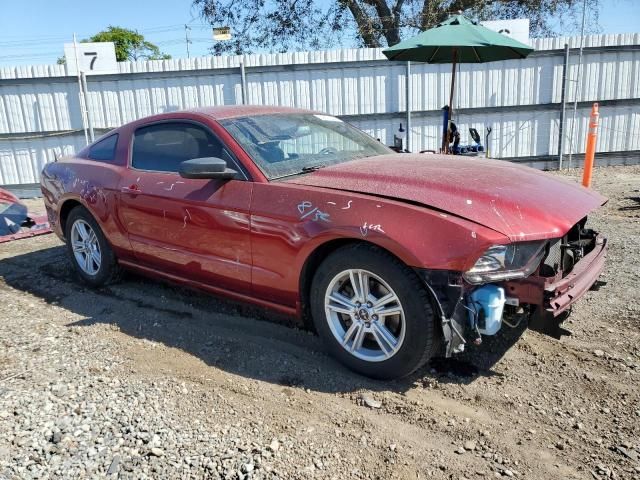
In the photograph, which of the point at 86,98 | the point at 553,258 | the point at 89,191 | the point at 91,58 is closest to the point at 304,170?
the point at 553,258

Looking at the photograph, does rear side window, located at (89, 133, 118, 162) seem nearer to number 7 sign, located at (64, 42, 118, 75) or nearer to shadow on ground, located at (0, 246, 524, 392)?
shadow on ground, located at (0, 246, 524, 392)

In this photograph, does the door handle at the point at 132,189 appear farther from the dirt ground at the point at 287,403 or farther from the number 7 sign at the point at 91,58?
the number 7 sign at the point at 91,58

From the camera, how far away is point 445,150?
26.1 feet

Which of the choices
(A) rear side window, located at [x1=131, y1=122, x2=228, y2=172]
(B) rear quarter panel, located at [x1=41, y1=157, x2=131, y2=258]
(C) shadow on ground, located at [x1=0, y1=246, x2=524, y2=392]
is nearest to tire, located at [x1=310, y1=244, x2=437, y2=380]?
(C) shadow on ground, located at [x1=0, y1=246, x2=524, y2=392]

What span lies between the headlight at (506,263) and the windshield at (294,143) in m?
1.42

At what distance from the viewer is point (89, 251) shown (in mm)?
5043

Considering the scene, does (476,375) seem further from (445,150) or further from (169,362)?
(445,150)

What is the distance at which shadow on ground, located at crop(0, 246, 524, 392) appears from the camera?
10.6 feet

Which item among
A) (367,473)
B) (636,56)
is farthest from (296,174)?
A: (636,56)

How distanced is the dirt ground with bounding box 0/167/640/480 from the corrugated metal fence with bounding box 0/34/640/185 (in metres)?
7.90

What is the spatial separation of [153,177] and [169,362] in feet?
5.00

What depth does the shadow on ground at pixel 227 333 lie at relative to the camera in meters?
3.24

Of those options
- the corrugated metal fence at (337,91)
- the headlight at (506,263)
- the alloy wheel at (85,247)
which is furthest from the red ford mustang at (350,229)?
the corrugated metal fence at (337,91)

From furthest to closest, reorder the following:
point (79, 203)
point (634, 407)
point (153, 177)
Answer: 1. point (79, 203)
2. point (153, 177)
3. point (634, 407)
